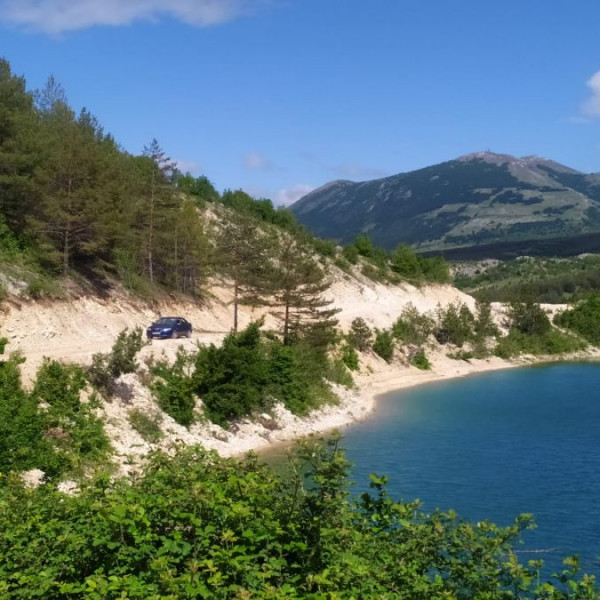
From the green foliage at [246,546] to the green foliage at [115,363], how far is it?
825 inches

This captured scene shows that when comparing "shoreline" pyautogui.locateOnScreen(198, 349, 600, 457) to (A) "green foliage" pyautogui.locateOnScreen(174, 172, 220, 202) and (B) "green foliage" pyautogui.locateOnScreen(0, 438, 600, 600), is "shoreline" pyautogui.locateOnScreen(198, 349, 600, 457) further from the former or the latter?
(A) "green foliage" pyautogui.locateOnScreen(174, 172, 220, 202)

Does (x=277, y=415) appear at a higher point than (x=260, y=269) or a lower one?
lower

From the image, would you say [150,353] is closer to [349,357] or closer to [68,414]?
[68,414]

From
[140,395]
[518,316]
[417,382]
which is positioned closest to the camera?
[140,395]

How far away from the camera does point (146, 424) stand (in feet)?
114

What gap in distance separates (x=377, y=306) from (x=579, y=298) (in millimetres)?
59144

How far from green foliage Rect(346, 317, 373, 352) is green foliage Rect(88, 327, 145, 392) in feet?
120

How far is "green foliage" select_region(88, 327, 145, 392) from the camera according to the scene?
34.5 meters

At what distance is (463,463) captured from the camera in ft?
123

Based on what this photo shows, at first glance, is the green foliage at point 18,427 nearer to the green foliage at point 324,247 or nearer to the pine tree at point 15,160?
the pine tree at point 15,160

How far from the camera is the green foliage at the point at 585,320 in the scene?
108 metres

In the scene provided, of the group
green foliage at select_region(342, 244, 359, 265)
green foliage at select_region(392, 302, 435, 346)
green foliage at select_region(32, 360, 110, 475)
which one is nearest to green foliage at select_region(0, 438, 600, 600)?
green foliage at select_region(32, 360, 110, 475)

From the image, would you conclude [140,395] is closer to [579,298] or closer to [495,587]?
[495,587]

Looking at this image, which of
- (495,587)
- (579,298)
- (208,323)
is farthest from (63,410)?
(579,298)
